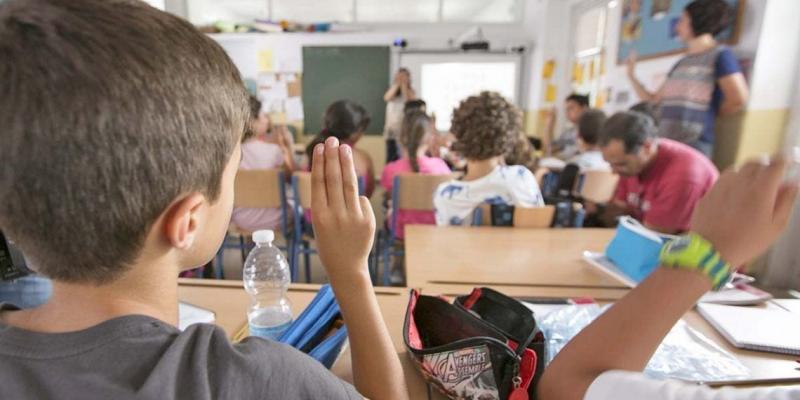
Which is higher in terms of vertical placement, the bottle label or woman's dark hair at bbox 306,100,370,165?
woman's dark hair at bbox 306,100,370,165

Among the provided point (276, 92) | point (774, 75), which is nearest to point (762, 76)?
point (774, 75)

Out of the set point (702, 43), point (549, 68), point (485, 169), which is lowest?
point (485, 169)

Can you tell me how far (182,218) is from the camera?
48 centimetres

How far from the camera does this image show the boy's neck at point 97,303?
1.53 feet

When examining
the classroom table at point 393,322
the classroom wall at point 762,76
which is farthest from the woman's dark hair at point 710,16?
the classroom table at point 393,322

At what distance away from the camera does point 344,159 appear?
2.09 ft

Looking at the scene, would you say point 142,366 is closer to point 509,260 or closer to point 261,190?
point 509,260

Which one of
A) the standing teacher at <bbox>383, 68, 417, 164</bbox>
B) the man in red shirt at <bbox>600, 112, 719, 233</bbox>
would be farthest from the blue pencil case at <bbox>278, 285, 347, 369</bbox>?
the standing teacher at <bbox>383, 68, 417, 164</bbox>

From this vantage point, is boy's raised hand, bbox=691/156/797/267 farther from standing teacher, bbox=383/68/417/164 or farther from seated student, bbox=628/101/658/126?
standing teacher, bbox=383/68/417/164

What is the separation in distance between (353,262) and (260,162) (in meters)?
2.46

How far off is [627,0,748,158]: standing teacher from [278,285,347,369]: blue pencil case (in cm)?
250

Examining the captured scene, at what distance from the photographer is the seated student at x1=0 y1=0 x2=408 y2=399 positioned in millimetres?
394

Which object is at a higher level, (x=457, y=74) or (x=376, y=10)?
(x=376, y=10)

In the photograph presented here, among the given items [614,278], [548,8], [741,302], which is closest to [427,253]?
[614,278]
